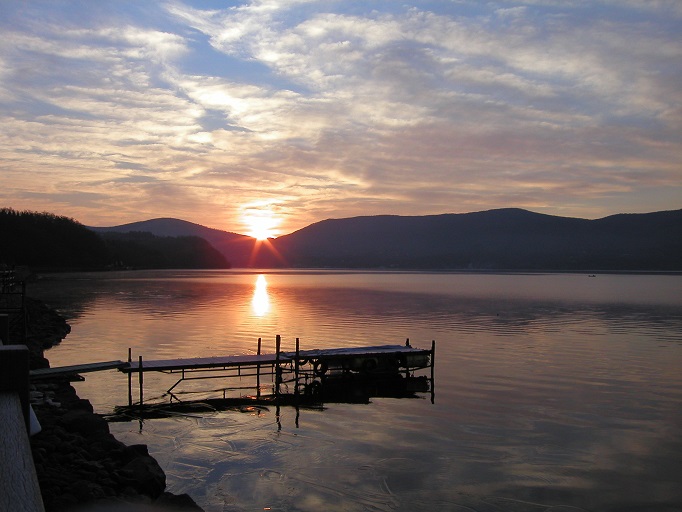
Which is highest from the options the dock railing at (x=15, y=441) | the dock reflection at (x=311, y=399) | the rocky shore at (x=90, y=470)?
the dock railing at (x=15, y=441)

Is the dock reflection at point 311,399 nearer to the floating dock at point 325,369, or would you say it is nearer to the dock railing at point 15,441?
the floating dock at point 325,369

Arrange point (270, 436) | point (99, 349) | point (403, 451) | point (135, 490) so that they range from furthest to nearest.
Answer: point (99, 349) < point (270, 436) < point (403, 451) < point (135, 490)

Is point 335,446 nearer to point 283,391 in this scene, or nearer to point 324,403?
point 324,403

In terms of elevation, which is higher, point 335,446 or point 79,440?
point 79,440

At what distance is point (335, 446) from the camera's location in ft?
68.6

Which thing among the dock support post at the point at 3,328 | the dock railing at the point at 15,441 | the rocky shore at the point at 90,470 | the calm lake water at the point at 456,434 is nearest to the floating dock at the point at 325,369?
the calm lake water at the point at 456,434

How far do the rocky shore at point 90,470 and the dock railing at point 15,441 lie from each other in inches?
208

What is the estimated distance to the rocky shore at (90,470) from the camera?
482 inches

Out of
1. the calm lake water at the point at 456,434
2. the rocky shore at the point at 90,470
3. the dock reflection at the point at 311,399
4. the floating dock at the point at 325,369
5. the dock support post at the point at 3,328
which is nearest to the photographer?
the rocky shore at the point at 90,470

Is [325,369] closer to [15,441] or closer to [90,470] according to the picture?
[90,470]

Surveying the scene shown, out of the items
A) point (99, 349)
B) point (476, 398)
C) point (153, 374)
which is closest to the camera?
point (476, 398)

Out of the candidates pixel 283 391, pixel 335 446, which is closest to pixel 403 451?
pixel 335 446

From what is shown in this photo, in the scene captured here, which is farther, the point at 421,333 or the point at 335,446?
the point at 421,333

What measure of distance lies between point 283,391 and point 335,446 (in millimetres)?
10974
